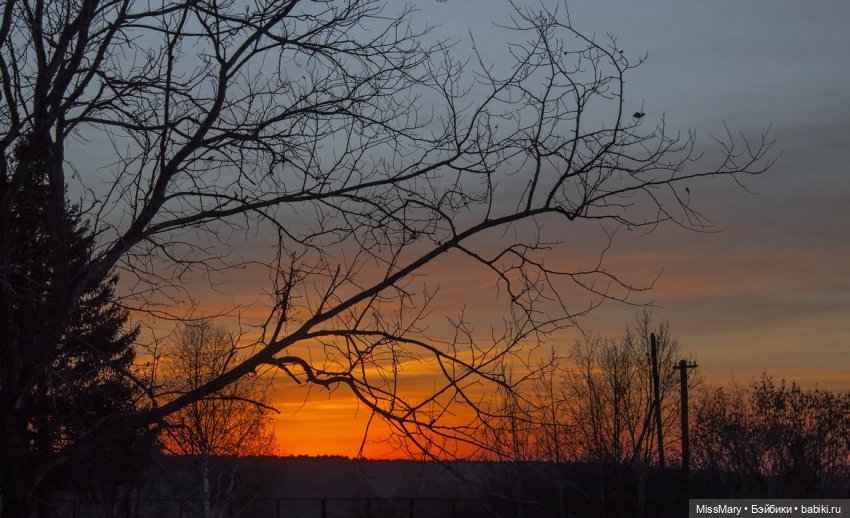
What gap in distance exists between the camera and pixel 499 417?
531 centimetres

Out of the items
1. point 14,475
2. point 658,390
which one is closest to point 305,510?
point 658,390

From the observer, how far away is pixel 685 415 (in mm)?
31453

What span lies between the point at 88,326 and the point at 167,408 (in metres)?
1.28

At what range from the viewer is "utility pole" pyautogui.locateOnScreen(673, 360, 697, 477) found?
101 feet

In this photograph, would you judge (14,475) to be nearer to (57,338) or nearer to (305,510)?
(57,338)

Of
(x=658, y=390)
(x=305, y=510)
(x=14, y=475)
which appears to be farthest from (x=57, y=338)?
(x=305, y=510)

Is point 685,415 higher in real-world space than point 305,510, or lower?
higher

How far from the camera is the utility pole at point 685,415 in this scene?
30.7 metres

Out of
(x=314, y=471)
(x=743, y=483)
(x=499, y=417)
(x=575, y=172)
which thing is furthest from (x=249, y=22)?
(x=314, y=471)

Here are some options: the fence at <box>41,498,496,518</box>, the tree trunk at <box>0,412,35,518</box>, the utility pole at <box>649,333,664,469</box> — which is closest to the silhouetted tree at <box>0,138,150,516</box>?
the tree trunk at <box>0,412,35,518</box>

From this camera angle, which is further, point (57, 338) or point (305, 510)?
point (305, 510)

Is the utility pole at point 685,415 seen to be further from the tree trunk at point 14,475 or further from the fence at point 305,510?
the tree trunk at point 14,475

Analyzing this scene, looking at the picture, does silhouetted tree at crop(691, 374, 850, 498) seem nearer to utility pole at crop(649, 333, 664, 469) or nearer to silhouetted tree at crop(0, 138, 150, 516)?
utility pole at crop(649, 333, 664, 469)

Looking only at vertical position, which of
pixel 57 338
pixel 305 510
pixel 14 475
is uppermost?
pixel 57 338
